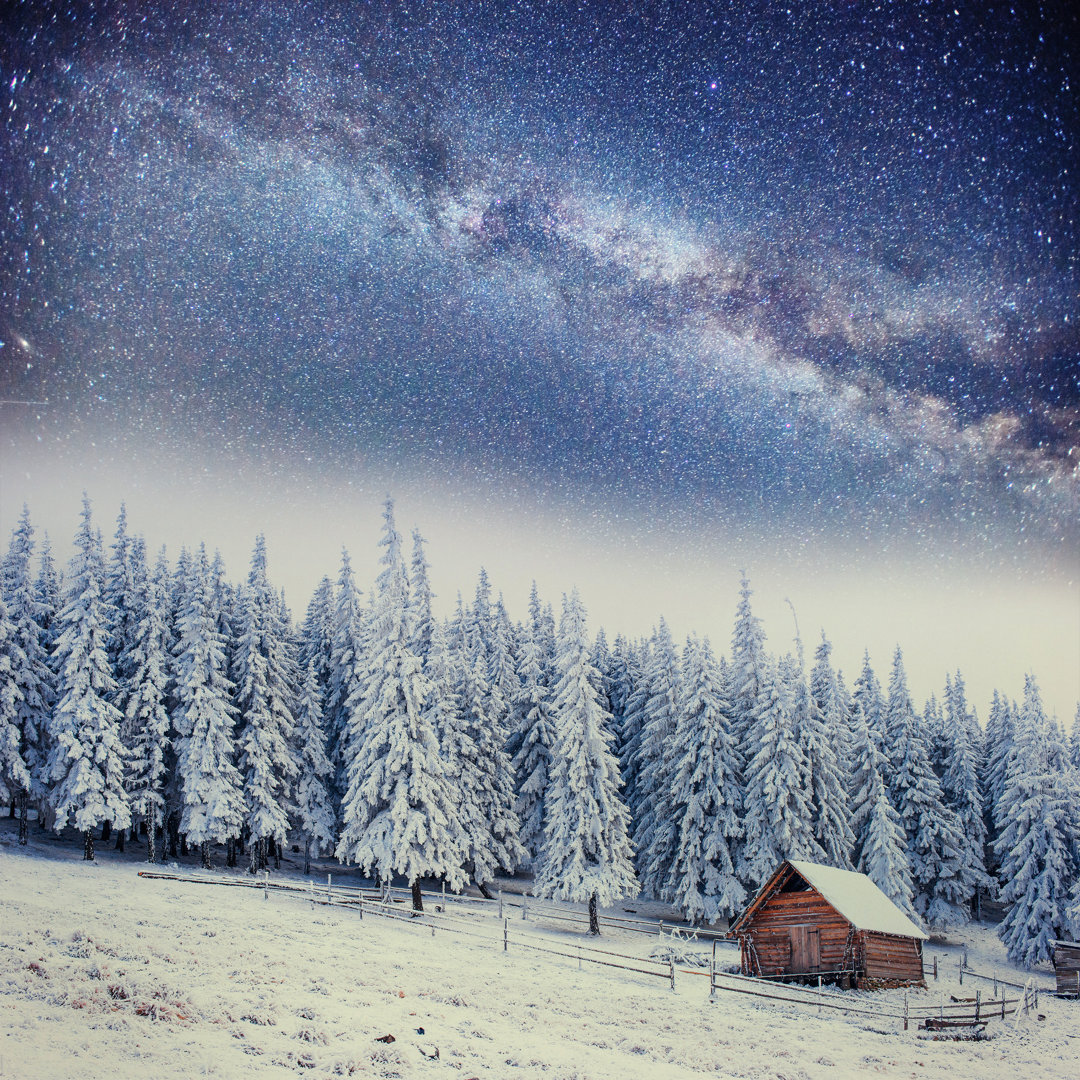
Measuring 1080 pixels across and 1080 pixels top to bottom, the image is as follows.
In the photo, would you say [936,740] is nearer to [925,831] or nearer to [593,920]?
[925,831]

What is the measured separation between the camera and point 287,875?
160 feet

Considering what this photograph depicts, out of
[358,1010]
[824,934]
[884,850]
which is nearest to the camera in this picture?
[358,1010]

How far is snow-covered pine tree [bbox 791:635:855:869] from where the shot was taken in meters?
44.7

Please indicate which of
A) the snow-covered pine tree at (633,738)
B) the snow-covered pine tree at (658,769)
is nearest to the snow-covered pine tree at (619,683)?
the snow-covered pine tree at (633,738)

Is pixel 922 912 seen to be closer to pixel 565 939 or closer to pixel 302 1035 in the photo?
pixel 565 939

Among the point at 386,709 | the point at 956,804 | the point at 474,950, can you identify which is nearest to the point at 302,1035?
the point at 474,950

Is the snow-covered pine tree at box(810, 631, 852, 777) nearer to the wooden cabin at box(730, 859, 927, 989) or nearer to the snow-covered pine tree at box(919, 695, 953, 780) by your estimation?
the snow-covered pine tree at box(919, 695, 953, 780)

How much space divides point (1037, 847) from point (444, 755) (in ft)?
111

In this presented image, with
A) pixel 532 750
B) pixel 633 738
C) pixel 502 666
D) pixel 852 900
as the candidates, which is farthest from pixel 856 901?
pixel 502 666

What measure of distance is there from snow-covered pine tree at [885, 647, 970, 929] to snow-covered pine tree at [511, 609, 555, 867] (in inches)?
878

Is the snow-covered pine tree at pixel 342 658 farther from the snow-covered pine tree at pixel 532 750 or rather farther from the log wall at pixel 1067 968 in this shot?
the log wall at pixel 1067 968

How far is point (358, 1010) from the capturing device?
19266 mm

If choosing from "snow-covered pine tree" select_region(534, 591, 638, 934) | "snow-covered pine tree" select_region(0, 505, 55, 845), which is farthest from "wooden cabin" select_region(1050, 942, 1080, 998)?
"snow-covered pine tree" select_region(0, 505, 55, 845)

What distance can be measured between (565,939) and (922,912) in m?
27.5
